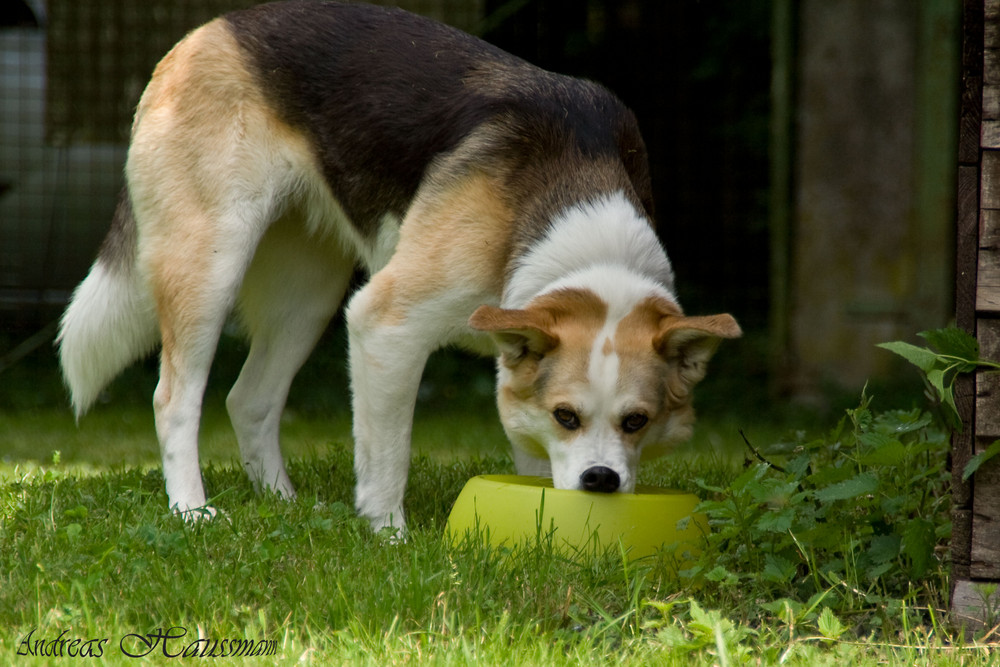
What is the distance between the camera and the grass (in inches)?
97.4

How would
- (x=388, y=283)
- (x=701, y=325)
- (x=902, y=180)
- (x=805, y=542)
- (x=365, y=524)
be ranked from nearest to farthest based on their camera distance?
(x=805, y=542) → (x=701, y=325) → (x=365, y=524) → (x=388, y=283) → (x=902, y=180)

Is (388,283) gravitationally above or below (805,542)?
above

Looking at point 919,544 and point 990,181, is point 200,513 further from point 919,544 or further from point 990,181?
point 990,181

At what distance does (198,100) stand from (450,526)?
192 cm

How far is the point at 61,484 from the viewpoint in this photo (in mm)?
4059

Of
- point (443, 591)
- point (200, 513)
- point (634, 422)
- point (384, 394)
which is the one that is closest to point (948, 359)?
point (634, 422)

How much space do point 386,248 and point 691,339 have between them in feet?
4.27

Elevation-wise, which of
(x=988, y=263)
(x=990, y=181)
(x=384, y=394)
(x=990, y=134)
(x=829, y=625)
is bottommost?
(x=829, y=625)

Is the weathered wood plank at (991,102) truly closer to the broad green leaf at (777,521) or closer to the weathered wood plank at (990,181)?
the weathered wood plank at (990,181)

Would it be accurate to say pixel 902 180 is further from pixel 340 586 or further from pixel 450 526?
pixel 340 586

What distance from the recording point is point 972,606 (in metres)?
2.70

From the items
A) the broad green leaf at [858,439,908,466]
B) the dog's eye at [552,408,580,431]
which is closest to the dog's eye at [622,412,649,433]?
the dog's eye at [552,408,580,431]

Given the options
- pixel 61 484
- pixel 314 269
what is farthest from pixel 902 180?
pixel 61 484

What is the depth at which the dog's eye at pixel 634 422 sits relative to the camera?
334 centimetres
